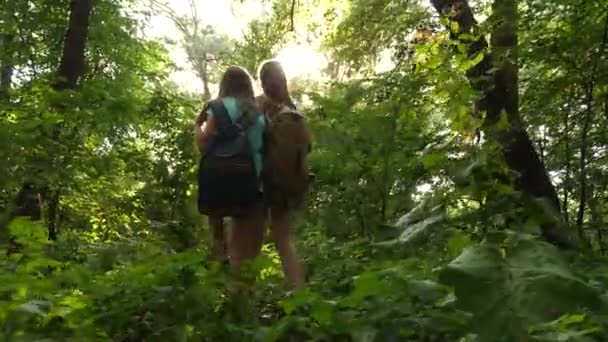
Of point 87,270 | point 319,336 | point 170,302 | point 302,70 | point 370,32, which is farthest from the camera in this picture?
point 302,70

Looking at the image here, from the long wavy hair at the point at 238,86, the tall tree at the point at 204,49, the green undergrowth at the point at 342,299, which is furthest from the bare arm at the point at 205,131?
the tall tree at the point at 204,49

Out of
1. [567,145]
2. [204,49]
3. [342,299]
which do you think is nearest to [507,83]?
[567,145]

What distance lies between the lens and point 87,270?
3.07m

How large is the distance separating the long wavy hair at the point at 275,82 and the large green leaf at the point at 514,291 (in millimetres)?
3190

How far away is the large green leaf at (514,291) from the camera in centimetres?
158

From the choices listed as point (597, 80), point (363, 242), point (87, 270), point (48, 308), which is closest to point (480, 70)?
point (597, 80)

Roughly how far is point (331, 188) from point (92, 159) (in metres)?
2.27

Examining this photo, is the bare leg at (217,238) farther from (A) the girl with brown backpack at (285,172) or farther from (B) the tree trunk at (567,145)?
(B) the tree trunk at (567,145)

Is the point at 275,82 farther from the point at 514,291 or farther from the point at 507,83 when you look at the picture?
the point at 514,291

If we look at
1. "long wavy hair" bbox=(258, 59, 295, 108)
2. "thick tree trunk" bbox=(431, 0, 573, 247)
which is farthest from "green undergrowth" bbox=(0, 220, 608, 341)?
"thick tree trunk" bbox=(431, 0, 573, 247)

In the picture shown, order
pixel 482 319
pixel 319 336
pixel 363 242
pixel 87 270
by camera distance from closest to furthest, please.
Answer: pixel 482 319 → pixel 319 336 → pixel 87 270 → pixel 363 242

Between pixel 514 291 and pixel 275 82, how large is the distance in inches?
134

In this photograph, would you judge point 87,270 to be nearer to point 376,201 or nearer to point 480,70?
point 376,201

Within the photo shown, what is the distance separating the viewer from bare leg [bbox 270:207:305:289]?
4480 mm
